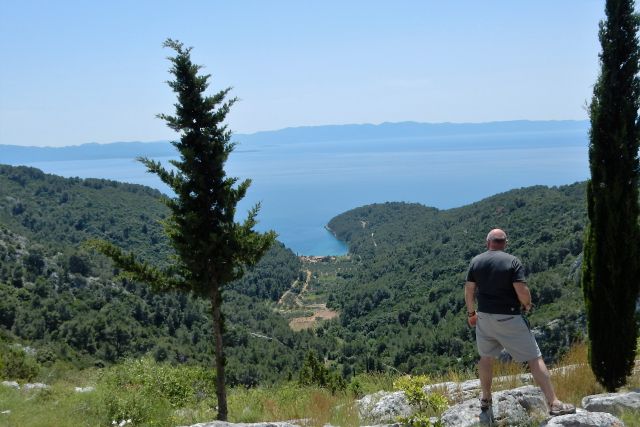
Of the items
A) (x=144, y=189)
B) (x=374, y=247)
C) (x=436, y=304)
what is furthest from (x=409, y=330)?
(x=144, y=189)

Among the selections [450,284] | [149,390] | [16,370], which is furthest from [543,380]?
[450,284]

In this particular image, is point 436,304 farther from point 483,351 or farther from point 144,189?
point 144,189

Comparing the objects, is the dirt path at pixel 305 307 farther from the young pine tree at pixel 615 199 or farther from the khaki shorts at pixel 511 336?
the khaki shorts at pixel 511 336

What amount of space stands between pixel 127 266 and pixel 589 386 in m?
6.77

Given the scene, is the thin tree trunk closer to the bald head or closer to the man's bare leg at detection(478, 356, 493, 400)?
the man's bare leg at detection(478, 356, 493, 400)

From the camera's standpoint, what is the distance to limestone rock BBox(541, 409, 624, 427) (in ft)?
13.7

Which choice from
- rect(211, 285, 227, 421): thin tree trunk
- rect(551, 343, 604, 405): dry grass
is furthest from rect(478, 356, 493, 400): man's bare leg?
rect(211, 285, 227, 421): thin tree trunk

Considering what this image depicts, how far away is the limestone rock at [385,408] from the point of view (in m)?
5.51

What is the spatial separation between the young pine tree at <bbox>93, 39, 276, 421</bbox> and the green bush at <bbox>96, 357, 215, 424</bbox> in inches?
45.8

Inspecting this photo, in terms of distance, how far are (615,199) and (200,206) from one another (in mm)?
5842

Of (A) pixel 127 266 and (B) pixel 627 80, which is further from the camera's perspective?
(A) pixel 127 266

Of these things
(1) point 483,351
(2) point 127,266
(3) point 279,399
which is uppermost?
(2) point 127,266

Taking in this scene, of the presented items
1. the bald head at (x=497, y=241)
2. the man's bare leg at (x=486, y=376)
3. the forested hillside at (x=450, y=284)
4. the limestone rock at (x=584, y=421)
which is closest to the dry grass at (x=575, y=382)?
the limestone rock at (x=584, y=421)

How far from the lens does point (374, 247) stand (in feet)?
364
